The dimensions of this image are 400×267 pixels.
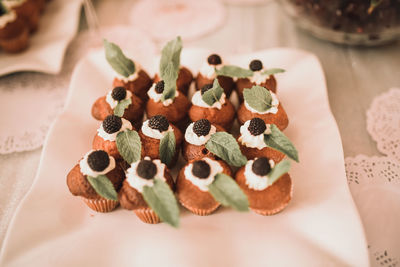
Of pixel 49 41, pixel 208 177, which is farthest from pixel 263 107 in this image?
pixel 49 41

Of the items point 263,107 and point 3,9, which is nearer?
point 263,107

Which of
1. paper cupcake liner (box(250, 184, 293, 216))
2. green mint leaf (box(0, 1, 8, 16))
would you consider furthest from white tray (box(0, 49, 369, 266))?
green mint leaf (box(0, 1, 8, 16))

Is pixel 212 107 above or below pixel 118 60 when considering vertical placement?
below

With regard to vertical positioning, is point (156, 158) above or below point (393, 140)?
above

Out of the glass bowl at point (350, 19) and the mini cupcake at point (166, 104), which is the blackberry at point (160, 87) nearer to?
the mini cupcake at point (166, 104)

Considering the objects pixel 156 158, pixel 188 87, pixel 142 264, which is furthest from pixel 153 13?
pixel 142 264

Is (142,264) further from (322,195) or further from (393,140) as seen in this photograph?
(393,140)

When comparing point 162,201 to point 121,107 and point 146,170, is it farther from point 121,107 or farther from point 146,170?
point 121,107
